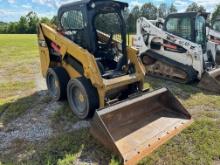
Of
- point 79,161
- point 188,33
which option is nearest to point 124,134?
point 79,161

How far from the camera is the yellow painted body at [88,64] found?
488 cm

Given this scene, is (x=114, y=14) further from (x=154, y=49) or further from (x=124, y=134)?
(x=154, y=49)

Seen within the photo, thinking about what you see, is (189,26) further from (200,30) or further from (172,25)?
(172,25)

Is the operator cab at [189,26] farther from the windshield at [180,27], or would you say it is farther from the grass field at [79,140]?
the grass field at [79,140]

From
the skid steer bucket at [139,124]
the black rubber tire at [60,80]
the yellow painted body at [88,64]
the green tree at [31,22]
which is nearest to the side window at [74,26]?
the yellow painted body at [88,64]

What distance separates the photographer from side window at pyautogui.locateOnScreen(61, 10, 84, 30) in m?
5.37

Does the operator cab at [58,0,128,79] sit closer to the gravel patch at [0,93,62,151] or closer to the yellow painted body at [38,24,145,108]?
the yellow painted body at [38,24,145,108]

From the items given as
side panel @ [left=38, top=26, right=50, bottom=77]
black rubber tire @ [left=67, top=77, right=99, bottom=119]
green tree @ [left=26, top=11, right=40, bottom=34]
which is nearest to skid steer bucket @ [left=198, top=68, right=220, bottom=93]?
black rubber tire @ [left=67, top=77, right=99, bottom=119]

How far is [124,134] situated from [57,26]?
3.24 m

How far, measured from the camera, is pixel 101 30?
5.72m

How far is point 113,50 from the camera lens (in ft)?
19.0

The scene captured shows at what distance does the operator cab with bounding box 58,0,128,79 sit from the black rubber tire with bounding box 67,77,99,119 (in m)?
0.43

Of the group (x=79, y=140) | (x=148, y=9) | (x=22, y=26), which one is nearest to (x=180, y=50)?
(x=79, y=140)

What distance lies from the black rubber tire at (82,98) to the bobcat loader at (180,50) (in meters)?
3.67
